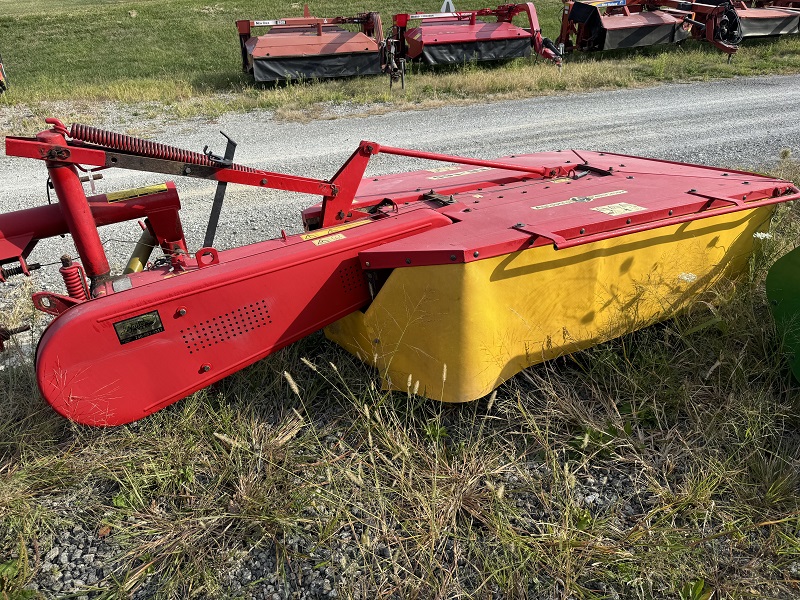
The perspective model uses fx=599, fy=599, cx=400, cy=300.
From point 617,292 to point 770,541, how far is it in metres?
1.14

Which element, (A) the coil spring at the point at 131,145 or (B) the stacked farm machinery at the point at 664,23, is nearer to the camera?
(A) the coil spring at the point at 131,145

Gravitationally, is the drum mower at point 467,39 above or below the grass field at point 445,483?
above

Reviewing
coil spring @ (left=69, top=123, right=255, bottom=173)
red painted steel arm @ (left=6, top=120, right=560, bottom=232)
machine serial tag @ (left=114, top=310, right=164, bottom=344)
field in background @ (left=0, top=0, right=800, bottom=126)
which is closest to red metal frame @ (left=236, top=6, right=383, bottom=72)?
field in background @ (left=0, top=0, right=800, bottom=126)

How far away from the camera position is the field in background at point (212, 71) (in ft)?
32.9

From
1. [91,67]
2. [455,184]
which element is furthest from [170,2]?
[455,184]

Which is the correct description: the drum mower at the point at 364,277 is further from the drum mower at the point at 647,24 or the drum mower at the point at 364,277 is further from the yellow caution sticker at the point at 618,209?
the drum mower at the point at 647,24

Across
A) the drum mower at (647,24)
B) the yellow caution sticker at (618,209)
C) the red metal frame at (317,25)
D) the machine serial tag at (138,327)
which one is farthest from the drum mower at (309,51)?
the machine serial tag at (138,327)

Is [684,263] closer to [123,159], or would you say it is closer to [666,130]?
[123,159]

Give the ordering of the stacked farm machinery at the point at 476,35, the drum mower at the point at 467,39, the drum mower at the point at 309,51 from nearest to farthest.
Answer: the drum mower at the point at 309,51
the stacked farm machinery at the point at 476,35
the drum mower at the point at 467,39

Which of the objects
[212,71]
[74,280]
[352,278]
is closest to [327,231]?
[352,278]

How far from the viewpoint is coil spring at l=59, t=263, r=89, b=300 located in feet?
7.28

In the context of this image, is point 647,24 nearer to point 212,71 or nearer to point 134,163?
point 212,71

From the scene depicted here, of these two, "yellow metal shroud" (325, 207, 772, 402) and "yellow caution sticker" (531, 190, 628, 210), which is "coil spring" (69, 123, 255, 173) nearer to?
"yellow metal shroud" (325, 207, 772, 402)

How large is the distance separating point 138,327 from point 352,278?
2.83 feet
